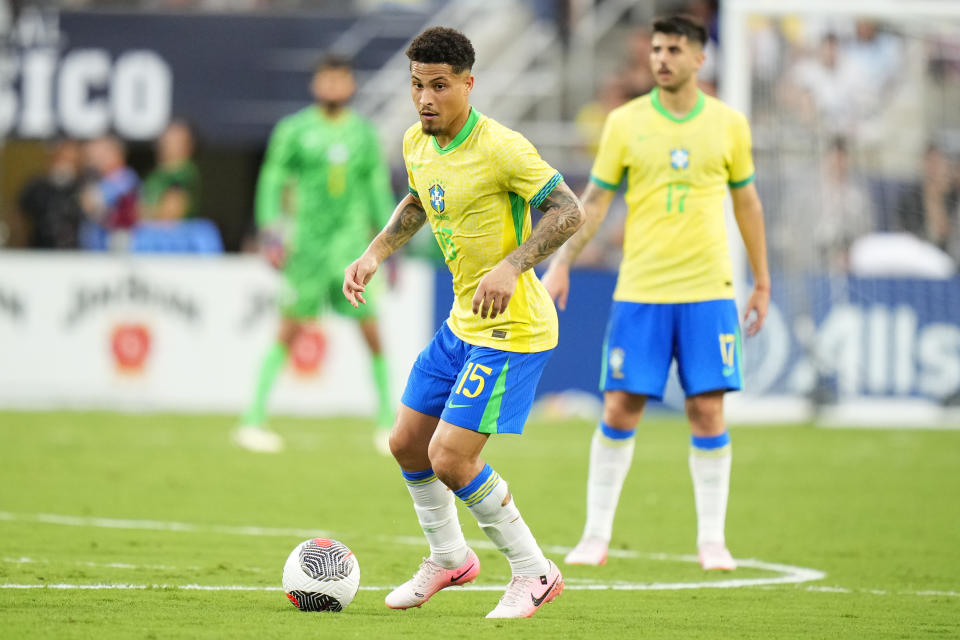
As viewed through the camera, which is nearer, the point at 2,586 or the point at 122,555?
the point at 2,586

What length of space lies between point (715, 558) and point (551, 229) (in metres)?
2.28

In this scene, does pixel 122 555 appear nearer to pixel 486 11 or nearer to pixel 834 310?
pixel 834 310

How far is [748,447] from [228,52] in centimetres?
965

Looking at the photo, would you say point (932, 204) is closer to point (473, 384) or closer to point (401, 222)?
point (401, 222)

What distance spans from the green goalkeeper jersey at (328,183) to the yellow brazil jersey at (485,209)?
Result: 599cm

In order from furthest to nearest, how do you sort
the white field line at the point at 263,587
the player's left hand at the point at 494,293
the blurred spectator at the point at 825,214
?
1. the blurred spectator at the point at 825,214
2. the white field line at the point at 263,587
3. the player's left hand at the point at 494,293

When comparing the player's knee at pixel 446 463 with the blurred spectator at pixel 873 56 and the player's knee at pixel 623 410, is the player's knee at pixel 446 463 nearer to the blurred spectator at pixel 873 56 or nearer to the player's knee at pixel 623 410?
the player's knee at pixel 623 410

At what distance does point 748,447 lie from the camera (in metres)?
13.1

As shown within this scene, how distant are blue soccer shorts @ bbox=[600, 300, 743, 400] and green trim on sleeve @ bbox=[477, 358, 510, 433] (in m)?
1.76

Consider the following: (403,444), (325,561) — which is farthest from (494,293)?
(325,561)

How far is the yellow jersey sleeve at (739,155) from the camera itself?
296 inches

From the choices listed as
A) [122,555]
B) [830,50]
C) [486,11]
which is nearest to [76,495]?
[122,555]

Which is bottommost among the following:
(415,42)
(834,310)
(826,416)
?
(826,416)

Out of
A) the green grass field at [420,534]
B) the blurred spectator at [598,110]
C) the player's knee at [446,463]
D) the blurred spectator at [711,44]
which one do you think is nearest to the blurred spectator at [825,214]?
the green grass field at [420,534]
